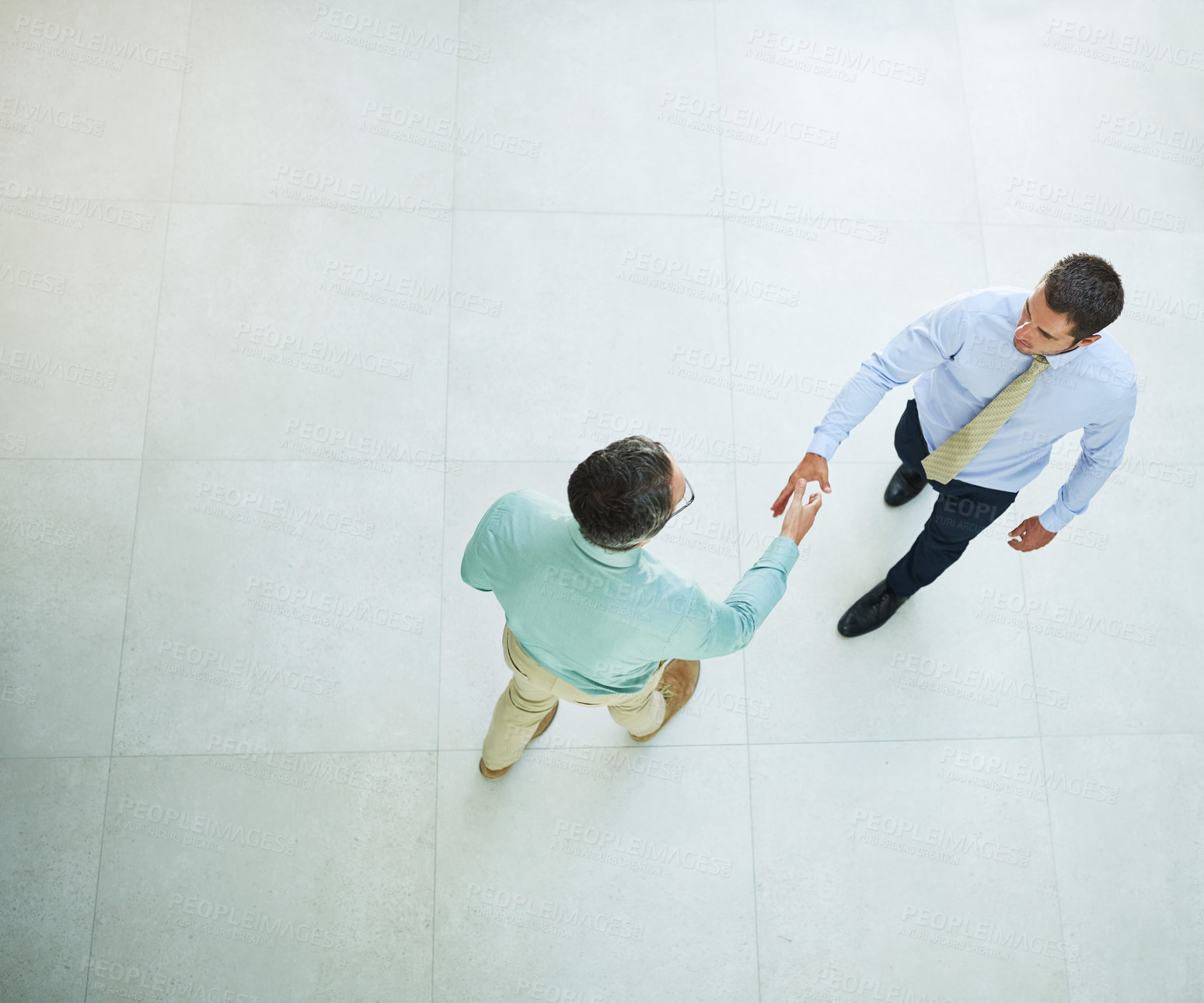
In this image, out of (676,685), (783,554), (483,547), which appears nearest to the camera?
(483,547)

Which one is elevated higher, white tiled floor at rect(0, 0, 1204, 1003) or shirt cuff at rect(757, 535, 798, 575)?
shirt cuff at rect(757, 535, 798, 575)

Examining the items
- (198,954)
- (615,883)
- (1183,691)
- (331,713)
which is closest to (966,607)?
(1183,691)

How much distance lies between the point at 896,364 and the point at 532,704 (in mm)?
1321

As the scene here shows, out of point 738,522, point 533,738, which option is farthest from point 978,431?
point 533,738

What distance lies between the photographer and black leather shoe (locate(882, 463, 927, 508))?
2.99m

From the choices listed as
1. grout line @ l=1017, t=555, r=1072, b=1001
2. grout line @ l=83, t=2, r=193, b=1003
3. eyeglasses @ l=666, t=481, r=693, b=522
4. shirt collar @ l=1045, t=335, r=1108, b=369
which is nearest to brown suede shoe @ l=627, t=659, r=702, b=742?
eyeglasses @ l=666, t=481, r=693, b=522

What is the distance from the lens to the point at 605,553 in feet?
5.33

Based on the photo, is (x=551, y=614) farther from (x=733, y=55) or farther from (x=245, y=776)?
(x=733, y=55)

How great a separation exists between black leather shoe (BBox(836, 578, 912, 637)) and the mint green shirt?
111 centimetres

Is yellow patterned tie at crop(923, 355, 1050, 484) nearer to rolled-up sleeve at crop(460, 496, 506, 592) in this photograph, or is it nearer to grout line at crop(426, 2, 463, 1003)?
rolled-up sleeve at crop(460, 496, 506, 592)

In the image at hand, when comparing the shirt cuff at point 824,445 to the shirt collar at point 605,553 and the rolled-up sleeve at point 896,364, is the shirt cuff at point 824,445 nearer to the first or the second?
the rolled-up sleeve at point 896,364

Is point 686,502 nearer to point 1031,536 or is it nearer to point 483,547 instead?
point 1031,536

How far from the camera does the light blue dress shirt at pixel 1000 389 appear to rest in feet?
7.22

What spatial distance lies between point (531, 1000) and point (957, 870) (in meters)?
1.34
